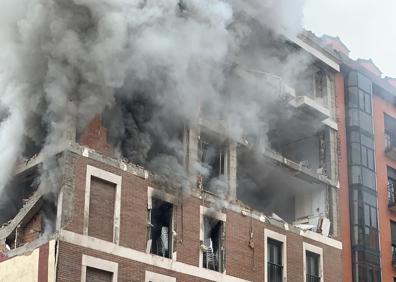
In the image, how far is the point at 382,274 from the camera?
113 ft

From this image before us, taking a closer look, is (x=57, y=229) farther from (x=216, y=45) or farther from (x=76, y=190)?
(x=216, y=45)

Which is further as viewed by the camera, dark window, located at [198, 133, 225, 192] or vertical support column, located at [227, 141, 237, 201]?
vertical support column, located at [227, 141, 237, 201]

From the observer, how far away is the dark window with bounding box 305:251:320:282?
1224 inches

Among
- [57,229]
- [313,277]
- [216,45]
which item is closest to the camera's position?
[57,229]

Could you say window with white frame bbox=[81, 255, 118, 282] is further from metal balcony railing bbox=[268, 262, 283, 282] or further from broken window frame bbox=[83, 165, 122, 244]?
metal balcony railing bbox=[268, 262, 283, 282]

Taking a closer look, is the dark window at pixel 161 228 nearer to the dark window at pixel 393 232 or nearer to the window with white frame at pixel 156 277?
the window with white frame at pixel 156 277

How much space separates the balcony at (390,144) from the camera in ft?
121

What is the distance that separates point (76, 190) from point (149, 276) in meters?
3.54

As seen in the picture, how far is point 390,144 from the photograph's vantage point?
126 feet

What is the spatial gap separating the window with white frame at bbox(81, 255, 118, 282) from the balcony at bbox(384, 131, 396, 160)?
675 inches

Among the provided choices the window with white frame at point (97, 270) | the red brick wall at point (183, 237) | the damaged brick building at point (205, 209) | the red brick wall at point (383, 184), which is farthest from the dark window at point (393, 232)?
the window with white frame at point (97, 270)

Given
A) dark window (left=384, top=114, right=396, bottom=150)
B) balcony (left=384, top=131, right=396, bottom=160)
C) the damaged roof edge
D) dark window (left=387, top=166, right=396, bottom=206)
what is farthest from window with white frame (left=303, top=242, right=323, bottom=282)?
dark window (left=384, top=114, right=396, bottom=150)

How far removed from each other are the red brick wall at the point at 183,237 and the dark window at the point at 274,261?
37 centimetres

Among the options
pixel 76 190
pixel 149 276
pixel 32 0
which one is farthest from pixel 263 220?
pixel 32 0
